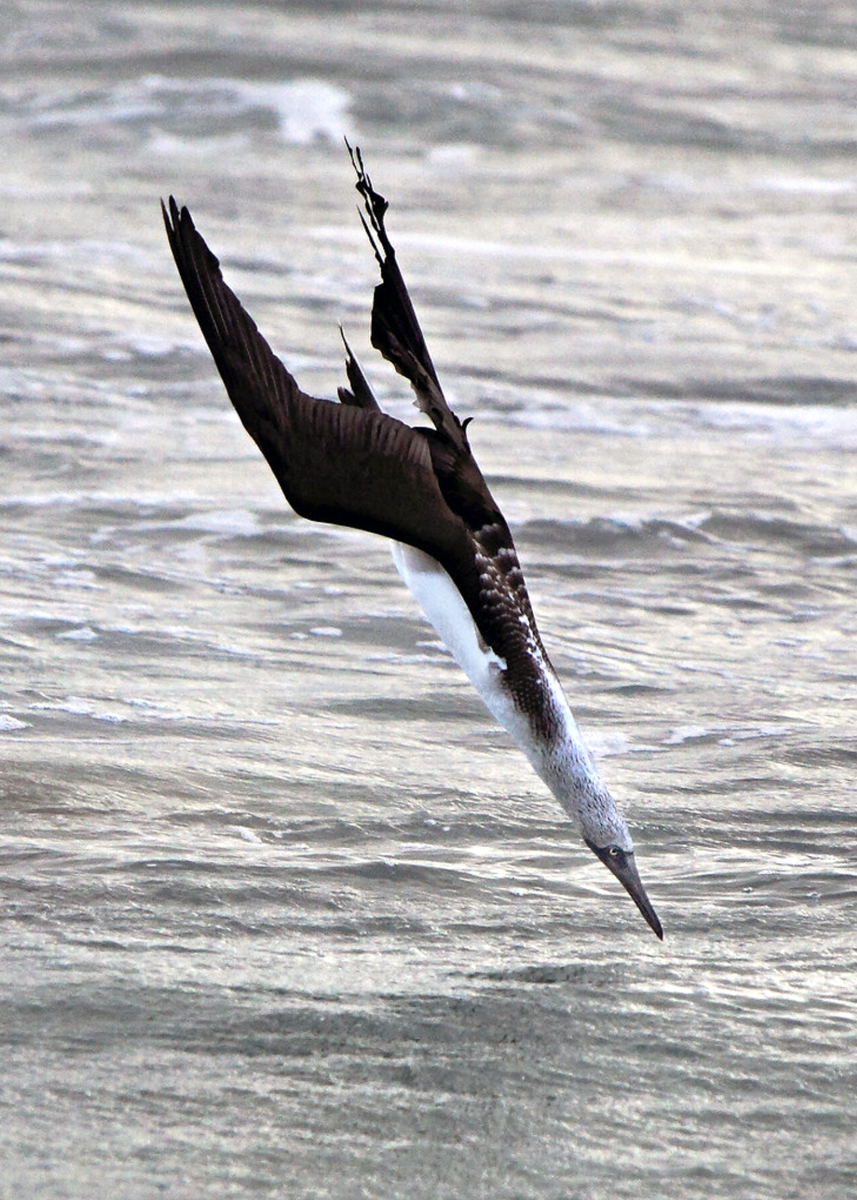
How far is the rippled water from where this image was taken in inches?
149

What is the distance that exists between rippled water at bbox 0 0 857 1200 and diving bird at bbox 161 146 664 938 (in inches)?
16.4

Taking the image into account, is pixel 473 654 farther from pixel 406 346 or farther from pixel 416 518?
pixel 406 346

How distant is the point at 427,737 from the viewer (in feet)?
20.2

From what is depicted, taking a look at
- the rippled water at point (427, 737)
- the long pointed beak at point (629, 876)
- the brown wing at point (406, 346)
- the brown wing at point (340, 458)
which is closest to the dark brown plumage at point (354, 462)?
the brown wing at point (340, 458)

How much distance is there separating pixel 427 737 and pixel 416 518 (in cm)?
145

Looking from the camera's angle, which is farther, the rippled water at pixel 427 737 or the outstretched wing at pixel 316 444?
the outstretched wing at pixel 316 444

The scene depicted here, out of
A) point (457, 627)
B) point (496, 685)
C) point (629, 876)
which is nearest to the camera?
point (629, 876)

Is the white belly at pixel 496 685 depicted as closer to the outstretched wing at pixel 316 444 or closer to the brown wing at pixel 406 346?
the outstretched wing at pixel 316 444

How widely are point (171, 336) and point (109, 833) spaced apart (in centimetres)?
685

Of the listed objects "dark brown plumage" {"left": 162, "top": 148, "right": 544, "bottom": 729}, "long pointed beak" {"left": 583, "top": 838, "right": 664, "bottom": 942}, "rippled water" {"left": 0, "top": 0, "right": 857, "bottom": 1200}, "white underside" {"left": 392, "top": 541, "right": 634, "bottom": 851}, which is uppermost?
"dark brown plumage" {"left": 162, "top": 148, "right": 544, "bottom": 729}

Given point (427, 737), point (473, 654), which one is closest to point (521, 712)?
point (473, 654)

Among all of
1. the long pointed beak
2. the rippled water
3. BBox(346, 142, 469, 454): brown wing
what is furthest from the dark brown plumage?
the rippled water

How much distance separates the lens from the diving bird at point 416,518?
188 inches

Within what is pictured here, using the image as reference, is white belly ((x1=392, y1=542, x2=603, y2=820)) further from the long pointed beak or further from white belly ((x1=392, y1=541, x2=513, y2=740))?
the long pointed beak
